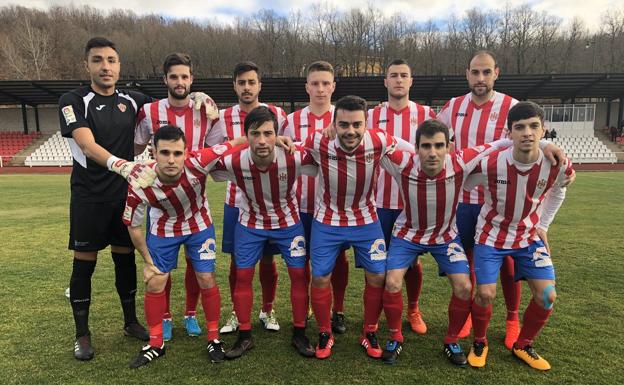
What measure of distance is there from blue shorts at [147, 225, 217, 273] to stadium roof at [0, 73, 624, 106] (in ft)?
73.5

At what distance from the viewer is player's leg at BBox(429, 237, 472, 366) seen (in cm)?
312

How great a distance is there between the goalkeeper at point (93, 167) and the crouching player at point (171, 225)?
1.25ft

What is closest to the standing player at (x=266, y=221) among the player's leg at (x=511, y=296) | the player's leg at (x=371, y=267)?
the player's leg at (x=371, y=267)

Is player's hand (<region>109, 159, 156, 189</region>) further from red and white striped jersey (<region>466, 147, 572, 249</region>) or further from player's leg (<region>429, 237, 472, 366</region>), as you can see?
red and white striped jersey (<region>466, 147, 572, 249</region>)

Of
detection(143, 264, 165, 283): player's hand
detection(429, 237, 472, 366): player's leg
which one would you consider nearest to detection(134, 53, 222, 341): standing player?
detection(143, 264, 165, 283): player's hand

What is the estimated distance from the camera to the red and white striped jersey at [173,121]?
3.61 m

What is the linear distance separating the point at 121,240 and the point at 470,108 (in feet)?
10.9

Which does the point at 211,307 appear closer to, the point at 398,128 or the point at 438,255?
the point at 438,255

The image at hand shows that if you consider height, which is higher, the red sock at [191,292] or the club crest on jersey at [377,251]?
the club crest on jersey at [377,251]

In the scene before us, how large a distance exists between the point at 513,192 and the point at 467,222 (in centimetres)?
61

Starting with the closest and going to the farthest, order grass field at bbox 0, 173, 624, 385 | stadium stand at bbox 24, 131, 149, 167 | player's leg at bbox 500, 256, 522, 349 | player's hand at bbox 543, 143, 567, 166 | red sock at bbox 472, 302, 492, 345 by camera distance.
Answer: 1. grass field at bbox 0, 173, 624, 385
2. player's hand at bbox 543, 143, 567, 166
3. red sock at bbox 472, 302, 492, 345
4. player's leg at bbox 500, 256, 522, 349
5. stadium stand at bbox 24, 131, 149, 167

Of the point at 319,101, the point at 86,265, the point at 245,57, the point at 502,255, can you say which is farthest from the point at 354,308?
the point at 245,57

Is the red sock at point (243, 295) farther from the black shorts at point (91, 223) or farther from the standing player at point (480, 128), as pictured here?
the standing player at point (480, 128)

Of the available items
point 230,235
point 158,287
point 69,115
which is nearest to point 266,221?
point 230,235
